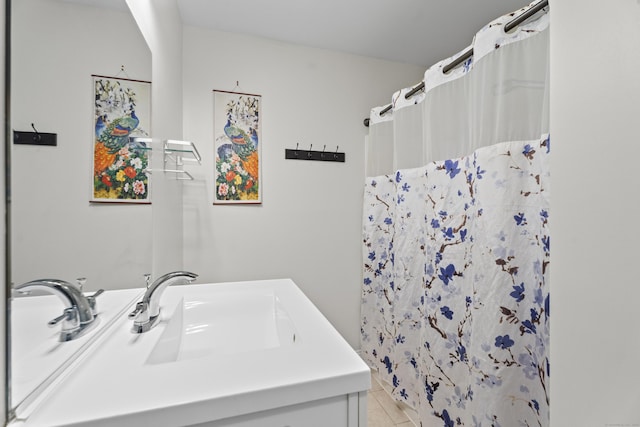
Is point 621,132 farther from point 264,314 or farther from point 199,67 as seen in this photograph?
point 199,67

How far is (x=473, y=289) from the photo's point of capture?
1143 mm

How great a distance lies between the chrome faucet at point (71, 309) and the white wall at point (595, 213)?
1.14m

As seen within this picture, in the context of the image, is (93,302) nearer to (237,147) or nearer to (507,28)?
(237,147)

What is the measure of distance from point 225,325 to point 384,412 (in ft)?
4.19

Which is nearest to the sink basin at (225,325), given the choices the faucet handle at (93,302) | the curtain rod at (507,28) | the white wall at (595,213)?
the faucet handle at (93,302)

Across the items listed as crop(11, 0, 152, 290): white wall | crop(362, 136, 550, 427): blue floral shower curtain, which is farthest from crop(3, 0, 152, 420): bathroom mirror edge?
crop(362, 136, 550, 427): blue floral shower curtain

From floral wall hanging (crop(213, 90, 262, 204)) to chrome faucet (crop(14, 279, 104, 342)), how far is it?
121 cm

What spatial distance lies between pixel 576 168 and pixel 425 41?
5.86ft

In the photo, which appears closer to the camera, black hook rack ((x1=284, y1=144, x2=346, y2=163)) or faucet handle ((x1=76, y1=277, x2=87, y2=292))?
faucet handle ((x1=76, y1=277, x2=87, y2=292))

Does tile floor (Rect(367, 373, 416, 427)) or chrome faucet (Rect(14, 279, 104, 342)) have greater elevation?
chrome faucet (Rect(14, 279, 104, 342))

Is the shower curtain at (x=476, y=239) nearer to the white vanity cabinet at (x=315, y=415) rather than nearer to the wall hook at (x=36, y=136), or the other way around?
the white vanity cabinet at (x=315, y=415)

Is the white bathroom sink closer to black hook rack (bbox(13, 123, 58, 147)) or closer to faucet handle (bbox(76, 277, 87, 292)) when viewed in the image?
faucet handle (bbox(76, 277, 87, 292))

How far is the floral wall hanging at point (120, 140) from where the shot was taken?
0.73 meters

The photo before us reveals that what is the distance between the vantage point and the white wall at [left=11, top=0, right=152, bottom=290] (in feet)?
1.57
